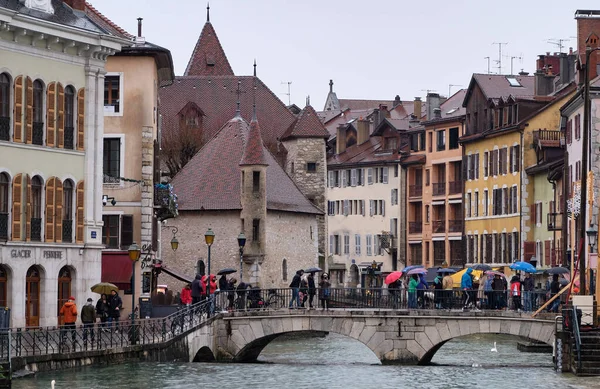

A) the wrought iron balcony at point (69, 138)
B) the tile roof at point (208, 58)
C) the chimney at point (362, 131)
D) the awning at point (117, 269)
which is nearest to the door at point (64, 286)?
the wrought iron balcony at point (69, 138)

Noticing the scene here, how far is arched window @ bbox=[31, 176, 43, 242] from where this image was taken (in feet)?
172

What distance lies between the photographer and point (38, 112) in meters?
52.6

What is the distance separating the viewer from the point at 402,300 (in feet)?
196

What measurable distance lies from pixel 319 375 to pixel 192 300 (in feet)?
30.7

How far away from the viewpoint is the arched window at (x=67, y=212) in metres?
54.0

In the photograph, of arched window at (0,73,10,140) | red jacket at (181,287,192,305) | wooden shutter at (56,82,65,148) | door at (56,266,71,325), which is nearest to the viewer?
arched window at (0,73,10,140)

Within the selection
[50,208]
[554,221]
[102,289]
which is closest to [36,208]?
[50,208]

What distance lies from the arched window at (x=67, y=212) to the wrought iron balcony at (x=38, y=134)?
1.90 metres

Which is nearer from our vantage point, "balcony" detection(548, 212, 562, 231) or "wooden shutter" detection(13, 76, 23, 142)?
"wooden shutter" detection(13, 76, 23, 142)

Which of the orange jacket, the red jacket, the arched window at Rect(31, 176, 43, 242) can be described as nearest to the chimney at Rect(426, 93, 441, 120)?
the red jacket

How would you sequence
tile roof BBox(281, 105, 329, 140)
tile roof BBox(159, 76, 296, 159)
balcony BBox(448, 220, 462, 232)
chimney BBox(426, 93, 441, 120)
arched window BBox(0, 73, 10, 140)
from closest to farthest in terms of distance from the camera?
1. arched window BBox(0, 73, 10, 140)
2. balcony BBox(448, 220, 462, 232)
3. tile roof BBox(281, 105, 329, 140)
4. chimney BBox(426, 93, 441, 120)
5. tile roof BBox(159, 76, 296, 159)

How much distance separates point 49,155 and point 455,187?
57.9 metres

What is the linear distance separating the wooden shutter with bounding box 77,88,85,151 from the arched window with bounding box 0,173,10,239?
385 centimetres

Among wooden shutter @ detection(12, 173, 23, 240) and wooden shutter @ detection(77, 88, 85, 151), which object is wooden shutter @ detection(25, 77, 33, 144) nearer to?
wooden shutter @ detection(12, 173, 23, 240)
